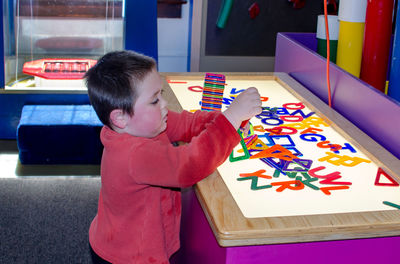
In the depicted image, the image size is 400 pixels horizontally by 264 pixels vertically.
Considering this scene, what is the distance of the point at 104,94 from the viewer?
0.99 metres

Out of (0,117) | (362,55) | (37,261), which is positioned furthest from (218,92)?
(0,117)

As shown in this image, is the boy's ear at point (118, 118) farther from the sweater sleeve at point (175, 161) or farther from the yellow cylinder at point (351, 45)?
the yellow cylinder at point (351, 45)

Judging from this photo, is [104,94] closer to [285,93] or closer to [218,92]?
[218,92]

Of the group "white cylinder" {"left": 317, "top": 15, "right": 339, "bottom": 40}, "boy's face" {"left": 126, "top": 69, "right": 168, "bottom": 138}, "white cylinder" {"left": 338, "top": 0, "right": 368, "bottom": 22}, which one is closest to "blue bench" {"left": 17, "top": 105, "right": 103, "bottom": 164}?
"white cylinder" {"left": 317, "top": 15, "right": 339, "bottom": 40}

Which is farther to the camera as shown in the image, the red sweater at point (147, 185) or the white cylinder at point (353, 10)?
the white cylinder at point (353, 10)

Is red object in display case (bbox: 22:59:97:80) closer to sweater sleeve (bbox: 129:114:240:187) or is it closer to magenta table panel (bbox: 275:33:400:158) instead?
magenta table panel (bbox: 275:33:400:158)

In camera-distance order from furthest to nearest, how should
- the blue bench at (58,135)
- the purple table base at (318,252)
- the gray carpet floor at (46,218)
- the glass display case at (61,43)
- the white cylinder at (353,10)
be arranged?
the glass display case at (61,43) → the blue bench at (58,135) → the gray carpet floor at (46,218) → the white cylinder at (353,10) → the purple table base at (318,252)

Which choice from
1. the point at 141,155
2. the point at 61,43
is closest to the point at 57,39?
the point at 61,43

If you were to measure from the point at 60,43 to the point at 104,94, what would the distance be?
1.53 metres

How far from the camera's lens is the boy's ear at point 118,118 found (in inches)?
39.4

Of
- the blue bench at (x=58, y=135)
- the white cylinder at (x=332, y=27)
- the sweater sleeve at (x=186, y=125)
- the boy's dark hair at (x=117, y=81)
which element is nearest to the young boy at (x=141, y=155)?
the boy's dark hair at (x=117, y=81)

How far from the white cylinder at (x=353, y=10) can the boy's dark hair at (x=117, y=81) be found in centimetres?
84

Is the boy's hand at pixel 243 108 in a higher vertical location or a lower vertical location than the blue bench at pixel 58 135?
higher

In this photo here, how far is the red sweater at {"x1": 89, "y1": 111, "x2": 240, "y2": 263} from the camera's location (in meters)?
0.97
